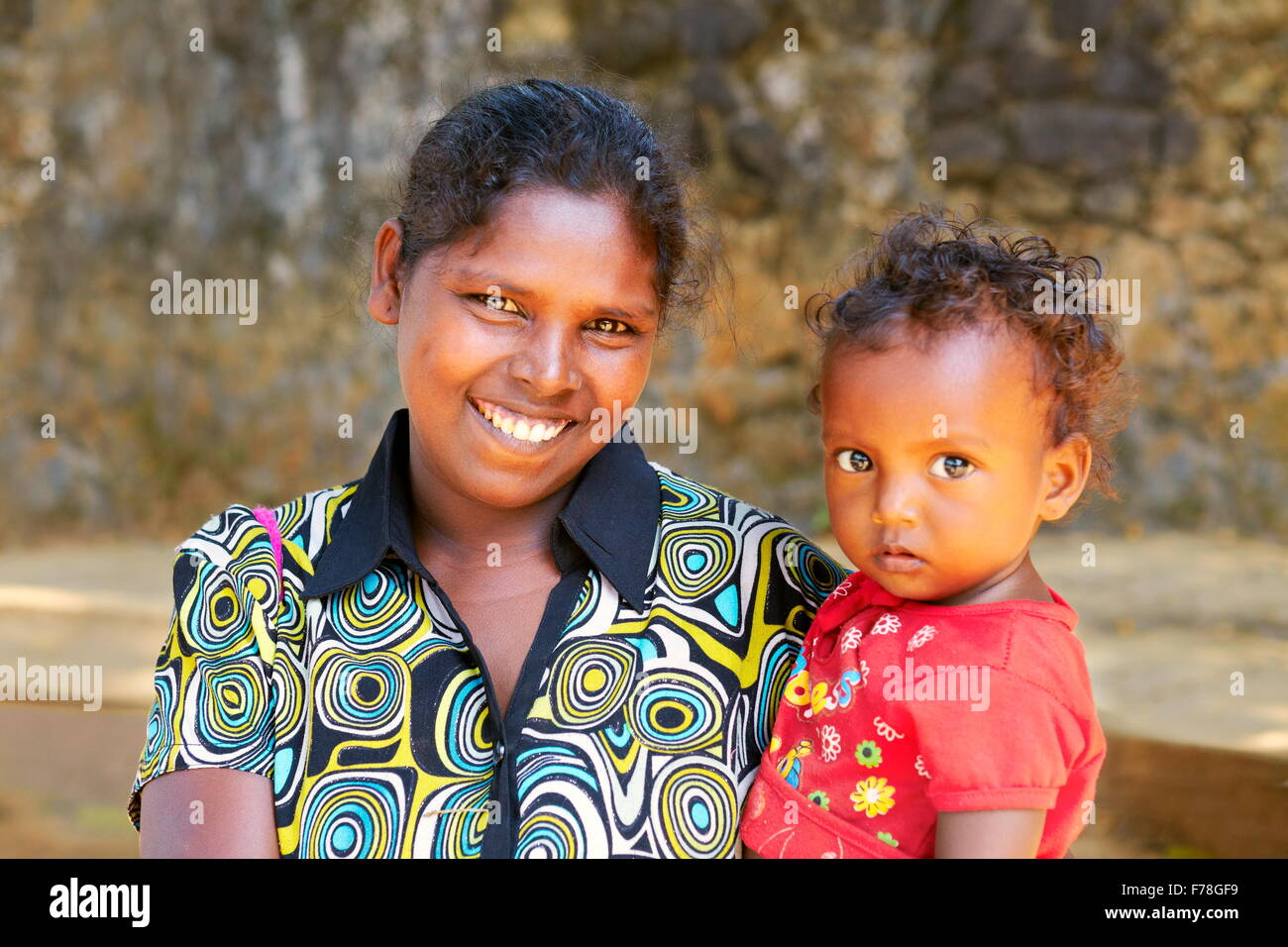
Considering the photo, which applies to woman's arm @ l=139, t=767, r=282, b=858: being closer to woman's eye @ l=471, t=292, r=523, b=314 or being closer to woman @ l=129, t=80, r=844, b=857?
woman @ l=129, t=80, r=844, b=857

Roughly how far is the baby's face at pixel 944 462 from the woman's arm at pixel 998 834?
0.25 m

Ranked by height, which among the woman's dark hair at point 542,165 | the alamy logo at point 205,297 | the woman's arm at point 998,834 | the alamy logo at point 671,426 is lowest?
the alamy logo at point 671,426

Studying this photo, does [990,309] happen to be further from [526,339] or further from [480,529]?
[480,529]

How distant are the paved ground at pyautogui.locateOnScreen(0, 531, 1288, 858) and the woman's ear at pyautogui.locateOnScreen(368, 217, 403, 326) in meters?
1.97

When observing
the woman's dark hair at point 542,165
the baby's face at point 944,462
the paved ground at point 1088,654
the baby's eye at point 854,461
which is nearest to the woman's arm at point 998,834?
the baby's face at point 944,462

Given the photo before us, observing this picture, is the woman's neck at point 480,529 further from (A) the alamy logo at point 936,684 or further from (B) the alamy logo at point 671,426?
(B) the alamy logo at point 671,426

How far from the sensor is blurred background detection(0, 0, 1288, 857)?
15.6 ft

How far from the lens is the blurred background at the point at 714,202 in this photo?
477 cm

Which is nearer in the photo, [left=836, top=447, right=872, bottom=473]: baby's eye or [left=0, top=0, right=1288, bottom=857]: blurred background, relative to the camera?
[left=836, top=447, right=872, bottom=473]: baby's eye

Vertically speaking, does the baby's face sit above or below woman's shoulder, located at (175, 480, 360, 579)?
above

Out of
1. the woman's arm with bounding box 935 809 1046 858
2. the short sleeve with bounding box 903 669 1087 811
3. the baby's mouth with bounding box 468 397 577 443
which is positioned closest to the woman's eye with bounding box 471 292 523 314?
the baby's mouth with bounding box 468 397 577 443

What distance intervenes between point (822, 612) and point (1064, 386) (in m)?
0.37

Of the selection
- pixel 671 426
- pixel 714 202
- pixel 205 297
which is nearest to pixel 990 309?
pixel 714 202
